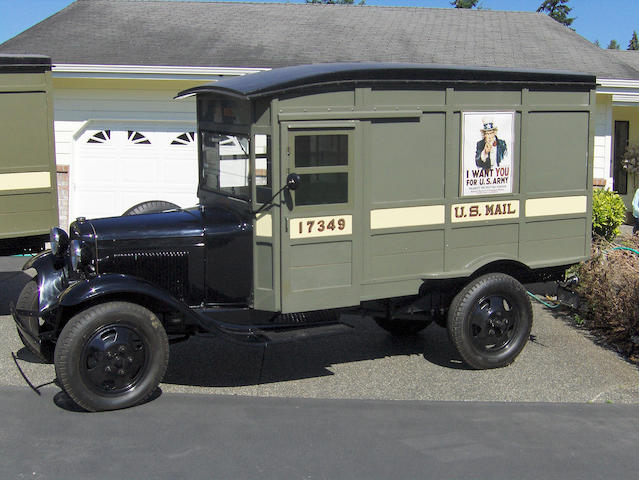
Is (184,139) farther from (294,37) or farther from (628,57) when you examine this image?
(628,57)

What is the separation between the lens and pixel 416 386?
6.20 m

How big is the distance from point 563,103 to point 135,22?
348 inches

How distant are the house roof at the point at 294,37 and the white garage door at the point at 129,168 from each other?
1159 millimetres

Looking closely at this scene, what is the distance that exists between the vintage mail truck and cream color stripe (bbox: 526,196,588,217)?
0.05 feet

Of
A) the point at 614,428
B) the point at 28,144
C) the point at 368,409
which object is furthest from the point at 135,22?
Result: the point at 614,428

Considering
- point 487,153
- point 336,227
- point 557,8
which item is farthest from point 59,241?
point 557,8

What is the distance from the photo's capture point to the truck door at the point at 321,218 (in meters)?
5.71

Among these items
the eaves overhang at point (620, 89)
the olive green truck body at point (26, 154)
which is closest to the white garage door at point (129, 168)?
the olive green truck body at point (26, 154)

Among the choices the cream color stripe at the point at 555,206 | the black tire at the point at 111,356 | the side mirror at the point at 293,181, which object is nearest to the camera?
the black tire at the point at 111,356

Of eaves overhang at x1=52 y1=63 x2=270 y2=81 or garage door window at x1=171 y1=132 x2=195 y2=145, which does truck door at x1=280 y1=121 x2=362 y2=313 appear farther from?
garage door window at x1=171 y1=132 x2=195 y2=145

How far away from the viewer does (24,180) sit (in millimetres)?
7656

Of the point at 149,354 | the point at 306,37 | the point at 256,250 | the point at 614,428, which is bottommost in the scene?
the point at 614,428

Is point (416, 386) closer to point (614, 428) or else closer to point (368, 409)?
point (368, 409)

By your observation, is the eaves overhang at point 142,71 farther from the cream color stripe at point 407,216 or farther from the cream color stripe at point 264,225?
the cream color stripe at point 264,225
